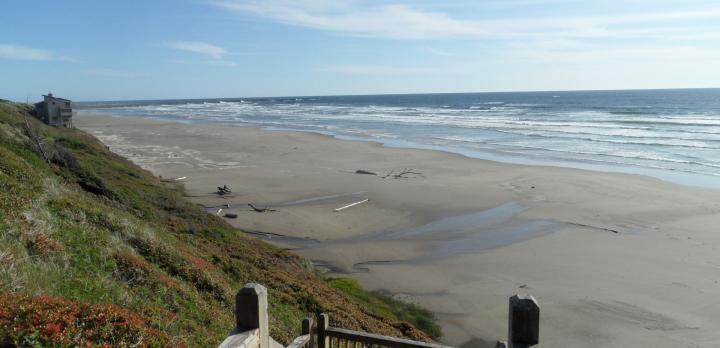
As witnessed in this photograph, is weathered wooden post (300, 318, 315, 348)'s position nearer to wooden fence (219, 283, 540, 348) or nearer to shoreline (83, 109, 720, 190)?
wooden fence (219, 283, 540, 348)

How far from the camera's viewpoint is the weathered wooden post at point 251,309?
3729 mm

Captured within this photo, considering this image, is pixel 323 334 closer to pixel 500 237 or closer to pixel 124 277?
pixel 124 277

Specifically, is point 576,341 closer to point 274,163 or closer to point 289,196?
point 289,196

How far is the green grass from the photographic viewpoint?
1062cm

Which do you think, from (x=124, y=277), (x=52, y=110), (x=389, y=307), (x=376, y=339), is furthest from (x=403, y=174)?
(x=52, y=110)

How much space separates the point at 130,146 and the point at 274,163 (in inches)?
580

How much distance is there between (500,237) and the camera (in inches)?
642

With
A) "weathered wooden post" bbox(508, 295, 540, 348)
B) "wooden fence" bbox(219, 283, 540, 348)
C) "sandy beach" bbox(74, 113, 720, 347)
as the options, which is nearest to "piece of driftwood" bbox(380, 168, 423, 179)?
"sandy beach" bbox(74, 113, 720, 347)

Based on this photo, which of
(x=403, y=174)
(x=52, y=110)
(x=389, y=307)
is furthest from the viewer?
(x=52, y=110)

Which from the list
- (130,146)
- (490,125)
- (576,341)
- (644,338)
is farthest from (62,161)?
(490,125)

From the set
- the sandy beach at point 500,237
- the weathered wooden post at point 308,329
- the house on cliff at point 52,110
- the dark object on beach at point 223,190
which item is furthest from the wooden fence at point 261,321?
the house on cliff at point 52,110

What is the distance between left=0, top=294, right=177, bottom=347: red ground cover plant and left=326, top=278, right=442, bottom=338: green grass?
6702mm

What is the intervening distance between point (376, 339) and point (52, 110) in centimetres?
3457

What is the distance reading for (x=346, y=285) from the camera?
1245cm
